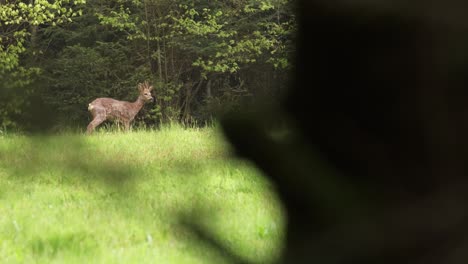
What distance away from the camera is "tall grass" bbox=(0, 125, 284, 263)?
0.28 metres

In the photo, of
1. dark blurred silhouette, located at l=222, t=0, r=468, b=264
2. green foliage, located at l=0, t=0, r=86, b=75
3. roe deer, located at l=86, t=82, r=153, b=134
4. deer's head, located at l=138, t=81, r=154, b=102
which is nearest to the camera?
dark blurred silhouette, located at l=222, t=0, r=468, b=264

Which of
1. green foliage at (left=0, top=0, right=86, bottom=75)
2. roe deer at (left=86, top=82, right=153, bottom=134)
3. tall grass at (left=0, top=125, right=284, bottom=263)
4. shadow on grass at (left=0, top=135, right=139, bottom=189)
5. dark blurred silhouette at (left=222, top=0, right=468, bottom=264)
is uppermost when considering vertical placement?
dark blurred silhouette at (left=222, top=0, right=468, bottom=264)

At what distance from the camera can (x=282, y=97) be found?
0.84 feet

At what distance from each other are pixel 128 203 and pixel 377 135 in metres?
0.16

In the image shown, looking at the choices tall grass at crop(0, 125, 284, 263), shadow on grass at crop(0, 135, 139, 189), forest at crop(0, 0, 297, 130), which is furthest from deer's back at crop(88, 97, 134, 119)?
shadow on grass at crop(0, 135, 139, 189)

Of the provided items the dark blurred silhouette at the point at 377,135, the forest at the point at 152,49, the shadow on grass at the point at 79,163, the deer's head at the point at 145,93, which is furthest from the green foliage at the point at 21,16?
the dark blurred silhouette at the point at 377,135

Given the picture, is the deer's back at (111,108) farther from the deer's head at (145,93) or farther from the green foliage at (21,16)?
the green foliage at (21,16)

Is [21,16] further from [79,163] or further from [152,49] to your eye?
[79,163]

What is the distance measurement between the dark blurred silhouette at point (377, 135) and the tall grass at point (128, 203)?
0.03 metres

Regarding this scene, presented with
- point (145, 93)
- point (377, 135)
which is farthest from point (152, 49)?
point (377, 135)

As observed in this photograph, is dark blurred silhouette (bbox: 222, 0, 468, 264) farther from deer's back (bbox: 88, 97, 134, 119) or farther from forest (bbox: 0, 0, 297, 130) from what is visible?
forest (bbox: 0, 0, 297, 130)

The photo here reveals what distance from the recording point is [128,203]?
0.33 m

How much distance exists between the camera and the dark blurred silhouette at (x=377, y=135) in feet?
0.66

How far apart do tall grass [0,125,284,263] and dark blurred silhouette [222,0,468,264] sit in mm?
33
